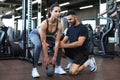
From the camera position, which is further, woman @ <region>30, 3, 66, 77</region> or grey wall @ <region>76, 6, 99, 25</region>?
grey wall @ <region>76, 6, 99, 25</region>

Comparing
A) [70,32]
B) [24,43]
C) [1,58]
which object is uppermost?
[70,32]

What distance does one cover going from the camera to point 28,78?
3.70 metres

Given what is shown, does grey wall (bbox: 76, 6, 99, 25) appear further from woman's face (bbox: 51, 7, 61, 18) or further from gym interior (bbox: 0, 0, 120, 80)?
woman's face (bbox: 51, 7, 61, 18)

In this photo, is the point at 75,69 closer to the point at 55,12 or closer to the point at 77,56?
the point at 77,56

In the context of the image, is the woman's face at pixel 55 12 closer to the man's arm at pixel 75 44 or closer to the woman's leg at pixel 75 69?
the man's arm at pixel 75 44

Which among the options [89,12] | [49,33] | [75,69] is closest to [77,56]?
[75,69]

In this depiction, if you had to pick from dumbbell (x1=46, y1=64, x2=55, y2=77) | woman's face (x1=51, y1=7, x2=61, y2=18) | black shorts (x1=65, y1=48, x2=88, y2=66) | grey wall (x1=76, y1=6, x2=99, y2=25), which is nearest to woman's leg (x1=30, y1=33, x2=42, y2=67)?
dumbbell (x1=46, y1=64, x2=55, y2=77)

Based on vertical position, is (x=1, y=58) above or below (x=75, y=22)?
below

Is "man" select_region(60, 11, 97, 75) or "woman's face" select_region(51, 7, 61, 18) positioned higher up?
"woman's face" select_region(51, 7, 61, 18)

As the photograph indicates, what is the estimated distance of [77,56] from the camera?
12.9 ft

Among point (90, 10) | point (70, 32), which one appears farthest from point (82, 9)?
point (70, 32)

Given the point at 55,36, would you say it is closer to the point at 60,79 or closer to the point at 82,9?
the point at 60,79

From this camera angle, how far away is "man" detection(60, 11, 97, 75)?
3.84m

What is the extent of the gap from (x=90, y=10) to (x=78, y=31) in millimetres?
17265
